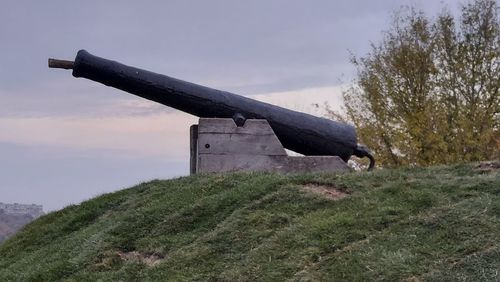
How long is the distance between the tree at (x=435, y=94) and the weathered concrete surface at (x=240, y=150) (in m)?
10.6

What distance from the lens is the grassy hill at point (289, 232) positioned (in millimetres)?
7008

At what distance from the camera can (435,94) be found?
913 inches

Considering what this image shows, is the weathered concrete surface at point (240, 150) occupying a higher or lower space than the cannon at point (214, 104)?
lower

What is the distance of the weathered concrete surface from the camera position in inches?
470

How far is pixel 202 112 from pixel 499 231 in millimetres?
6061

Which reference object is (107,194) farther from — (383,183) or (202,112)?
(383,183)

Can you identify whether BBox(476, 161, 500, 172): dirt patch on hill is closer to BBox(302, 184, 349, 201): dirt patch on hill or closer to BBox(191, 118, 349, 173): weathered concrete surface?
BBox(302, 184, 349, 201): dirt patch on hill

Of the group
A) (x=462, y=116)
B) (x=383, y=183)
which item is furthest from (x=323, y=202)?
(x=462, y=116)

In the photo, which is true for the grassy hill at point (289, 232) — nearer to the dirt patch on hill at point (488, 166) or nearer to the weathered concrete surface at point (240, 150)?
the dirt patch on hill at point (488, 166)

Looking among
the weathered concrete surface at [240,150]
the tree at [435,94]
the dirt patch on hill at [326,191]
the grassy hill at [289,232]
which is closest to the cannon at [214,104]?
the weathered concrete surface at [240,150]

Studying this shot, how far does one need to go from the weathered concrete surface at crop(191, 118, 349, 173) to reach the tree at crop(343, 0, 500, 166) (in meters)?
10.6

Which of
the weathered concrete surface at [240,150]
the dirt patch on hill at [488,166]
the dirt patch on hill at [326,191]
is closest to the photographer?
the dirt patch on hill at [326,191]

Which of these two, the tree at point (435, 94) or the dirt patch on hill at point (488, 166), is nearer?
the dirt patch on hill at point (488, 166)

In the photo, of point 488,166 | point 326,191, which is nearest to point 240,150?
point 326,191
